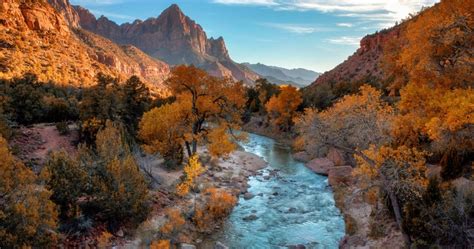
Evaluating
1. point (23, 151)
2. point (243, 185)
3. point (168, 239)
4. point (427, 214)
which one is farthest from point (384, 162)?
point (23, 151)

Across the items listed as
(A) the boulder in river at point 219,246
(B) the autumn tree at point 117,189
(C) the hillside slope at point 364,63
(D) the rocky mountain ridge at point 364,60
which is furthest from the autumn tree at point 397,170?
(D) the rocky mountain ridge at point 364,60

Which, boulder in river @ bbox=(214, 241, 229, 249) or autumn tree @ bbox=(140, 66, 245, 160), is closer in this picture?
boulder in river @ bbox=(214, 241, 229, 249)

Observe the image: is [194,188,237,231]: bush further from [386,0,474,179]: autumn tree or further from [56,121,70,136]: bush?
[56,121,70,136]: bush

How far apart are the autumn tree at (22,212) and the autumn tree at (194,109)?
13.3 meters

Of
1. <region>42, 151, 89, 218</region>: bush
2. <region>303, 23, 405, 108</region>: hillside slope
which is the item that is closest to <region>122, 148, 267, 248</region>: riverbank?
<region>42, 151, 89, 218</region>: bush

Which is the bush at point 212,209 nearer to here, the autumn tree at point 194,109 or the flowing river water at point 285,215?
the flowing river water at point 285,215

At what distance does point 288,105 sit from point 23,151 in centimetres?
4030

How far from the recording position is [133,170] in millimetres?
16672

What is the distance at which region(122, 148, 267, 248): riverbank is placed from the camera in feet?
51.6

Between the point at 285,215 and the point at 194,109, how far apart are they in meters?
10.7

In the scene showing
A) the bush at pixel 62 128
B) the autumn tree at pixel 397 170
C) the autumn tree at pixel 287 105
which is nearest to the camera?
the autumn tree at pixel 397 170

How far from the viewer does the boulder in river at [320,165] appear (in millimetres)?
31383

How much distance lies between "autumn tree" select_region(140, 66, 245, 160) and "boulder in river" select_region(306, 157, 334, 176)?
1015 cm

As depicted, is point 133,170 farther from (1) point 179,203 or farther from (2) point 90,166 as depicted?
(1) point 179,203
